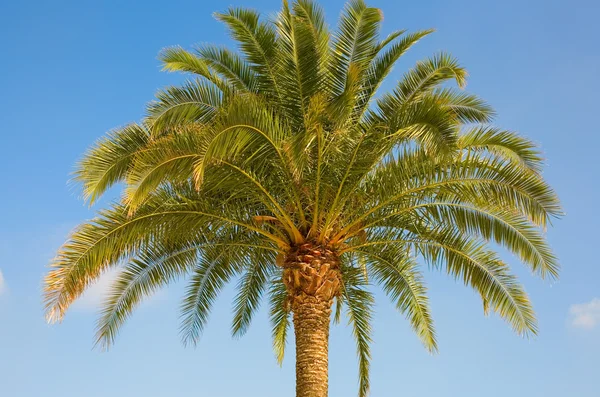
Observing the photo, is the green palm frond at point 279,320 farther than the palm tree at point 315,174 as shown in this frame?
Yes

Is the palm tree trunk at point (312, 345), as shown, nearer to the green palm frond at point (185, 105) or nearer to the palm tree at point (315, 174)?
the palm tree at point (315, 174)

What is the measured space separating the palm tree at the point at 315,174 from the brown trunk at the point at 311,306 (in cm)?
2

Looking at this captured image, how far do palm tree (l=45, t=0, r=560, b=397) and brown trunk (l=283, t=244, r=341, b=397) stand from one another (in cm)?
2

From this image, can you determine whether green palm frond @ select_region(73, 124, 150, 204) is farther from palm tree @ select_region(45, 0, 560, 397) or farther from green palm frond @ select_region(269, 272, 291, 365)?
green palm frond @ select_region(269, 272, 291, 365)

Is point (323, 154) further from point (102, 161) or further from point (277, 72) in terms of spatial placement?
point (102, 161)

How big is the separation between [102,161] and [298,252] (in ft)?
12.3

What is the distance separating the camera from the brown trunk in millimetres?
12320

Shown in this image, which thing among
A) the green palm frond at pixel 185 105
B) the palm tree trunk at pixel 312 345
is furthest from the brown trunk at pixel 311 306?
the green palm frond at pixel 185 105

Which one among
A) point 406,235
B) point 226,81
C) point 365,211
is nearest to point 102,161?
point 226,81

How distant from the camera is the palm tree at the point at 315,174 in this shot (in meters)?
11.4

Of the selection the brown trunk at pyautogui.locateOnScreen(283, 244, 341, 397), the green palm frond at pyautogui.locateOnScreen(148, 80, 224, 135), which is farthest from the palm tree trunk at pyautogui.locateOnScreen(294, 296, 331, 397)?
the green palm frond at pyautogui.locateOnScreen(148, 80, 224, 135)

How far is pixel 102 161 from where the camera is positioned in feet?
41.1

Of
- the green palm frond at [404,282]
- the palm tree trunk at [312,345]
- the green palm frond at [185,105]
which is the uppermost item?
the green palm frond at [185,105]

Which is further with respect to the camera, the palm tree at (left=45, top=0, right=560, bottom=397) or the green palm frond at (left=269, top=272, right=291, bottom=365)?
the green palm frond at (left=269, top=272, right=291, bottom=365)
